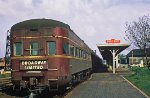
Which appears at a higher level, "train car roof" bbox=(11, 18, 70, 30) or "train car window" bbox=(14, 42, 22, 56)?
"train car roof" bbox=(11, 18, 70, 30)

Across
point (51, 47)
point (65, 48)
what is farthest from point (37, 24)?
point (65, 48)

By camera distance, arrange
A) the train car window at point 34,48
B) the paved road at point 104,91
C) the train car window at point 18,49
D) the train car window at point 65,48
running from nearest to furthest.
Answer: the train car window at point 34,48 → the train car window at point 18,49 → the train car window at point 65,48 → the paved road at point 104,91

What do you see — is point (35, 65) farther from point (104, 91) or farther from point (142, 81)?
point (142, 81)

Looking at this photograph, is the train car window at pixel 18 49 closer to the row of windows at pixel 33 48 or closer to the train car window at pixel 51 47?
the row of windows at pixel 33 48

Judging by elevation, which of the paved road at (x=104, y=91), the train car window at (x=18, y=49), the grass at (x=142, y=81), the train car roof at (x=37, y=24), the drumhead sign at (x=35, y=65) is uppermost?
the train car roof at (x=37, y=24)

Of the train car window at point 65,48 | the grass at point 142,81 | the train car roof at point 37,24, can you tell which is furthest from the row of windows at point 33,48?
the grass at point 142,81

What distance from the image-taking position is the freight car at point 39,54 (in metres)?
16.2

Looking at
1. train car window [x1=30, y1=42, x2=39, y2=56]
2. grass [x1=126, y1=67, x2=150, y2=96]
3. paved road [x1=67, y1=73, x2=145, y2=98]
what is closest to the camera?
train car window [x1=30, y1=42, x2=39, y2=56]

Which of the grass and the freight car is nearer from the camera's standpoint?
the freight car

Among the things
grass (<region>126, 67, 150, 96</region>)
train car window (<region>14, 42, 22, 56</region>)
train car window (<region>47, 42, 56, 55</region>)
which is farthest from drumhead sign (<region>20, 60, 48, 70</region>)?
grass (<region>126, 67, 150, 96</region>)

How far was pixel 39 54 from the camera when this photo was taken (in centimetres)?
1644

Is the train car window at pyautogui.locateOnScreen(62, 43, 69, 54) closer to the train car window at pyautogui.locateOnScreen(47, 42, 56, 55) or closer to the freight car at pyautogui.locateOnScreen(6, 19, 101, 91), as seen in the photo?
the freight car at pyautogui.locateOnScreen(6, 19, 101, 91)

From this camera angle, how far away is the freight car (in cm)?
1619

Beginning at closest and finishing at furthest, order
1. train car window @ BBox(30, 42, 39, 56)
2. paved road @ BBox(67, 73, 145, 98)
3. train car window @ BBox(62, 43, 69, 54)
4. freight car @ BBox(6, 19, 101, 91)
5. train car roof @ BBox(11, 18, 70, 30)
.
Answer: freight car @ BBox(6, 19, 101, 91) < train car window @ BBox(30, 42, 39, 56) < train car roof @ BBox(11, 18, 70, 30) < train car window @ BBox(62, 43, 69, 54) < paved road @ BBox(67, 73, 145, 98)
